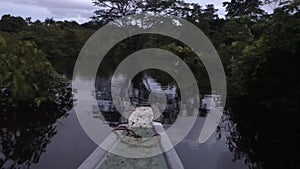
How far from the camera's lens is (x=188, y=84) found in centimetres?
927

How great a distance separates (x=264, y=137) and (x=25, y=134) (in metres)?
3.07

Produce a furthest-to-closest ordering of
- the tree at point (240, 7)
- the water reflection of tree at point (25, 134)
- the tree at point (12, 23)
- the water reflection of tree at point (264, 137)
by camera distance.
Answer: the tree at point (12, 23), the tree at point (240, 7), the water reflection of tree at point (264, 137), the water reflection of tree at point (25, 134)

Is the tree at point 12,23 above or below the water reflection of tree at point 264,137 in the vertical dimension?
above

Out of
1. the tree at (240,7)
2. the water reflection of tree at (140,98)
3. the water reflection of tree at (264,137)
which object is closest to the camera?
the water reflection of tree at (264,137)

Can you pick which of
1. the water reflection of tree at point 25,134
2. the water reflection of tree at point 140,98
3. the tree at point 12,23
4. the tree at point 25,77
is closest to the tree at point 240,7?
the water reflection of tree at point 140,98

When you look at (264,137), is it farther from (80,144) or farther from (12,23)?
(12,23)

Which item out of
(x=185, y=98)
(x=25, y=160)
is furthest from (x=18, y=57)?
(x=185, y=98)

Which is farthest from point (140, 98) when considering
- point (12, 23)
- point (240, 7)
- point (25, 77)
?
point (12, 23)

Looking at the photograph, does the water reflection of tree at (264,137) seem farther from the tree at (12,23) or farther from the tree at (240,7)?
the tree at (12,23)

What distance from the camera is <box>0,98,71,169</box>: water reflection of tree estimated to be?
3660mm

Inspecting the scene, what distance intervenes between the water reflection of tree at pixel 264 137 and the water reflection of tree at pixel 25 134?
89.0 inches

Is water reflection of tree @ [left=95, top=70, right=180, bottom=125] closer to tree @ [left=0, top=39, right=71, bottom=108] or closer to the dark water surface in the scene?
the dark water surface

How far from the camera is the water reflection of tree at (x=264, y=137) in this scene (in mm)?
3874

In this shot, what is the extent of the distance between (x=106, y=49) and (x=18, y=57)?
1273cm
